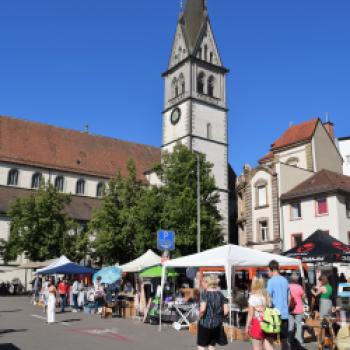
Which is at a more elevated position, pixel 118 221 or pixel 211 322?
pixel 118 221

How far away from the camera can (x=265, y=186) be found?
36.2 meters

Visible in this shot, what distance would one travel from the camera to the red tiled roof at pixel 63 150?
4997 cm

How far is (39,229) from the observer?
37031mm

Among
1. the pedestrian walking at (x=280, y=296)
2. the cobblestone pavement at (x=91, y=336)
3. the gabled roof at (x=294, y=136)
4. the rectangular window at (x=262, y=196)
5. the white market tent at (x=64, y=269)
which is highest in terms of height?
the gabled roof at (x=294, y=136)

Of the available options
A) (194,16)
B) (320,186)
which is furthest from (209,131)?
(320,186)

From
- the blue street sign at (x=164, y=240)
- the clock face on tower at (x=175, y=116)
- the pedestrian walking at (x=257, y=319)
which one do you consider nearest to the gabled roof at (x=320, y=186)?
the blue street sign at (x=164, y=240)

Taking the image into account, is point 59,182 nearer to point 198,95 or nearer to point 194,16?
Answer: point 198,95

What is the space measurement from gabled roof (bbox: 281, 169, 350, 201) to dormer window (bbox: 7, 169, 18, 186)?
29.1 m

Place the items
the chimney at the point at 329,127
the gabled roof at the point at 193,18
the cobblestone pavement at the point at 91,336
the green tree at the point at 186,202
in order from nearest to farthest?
the cobblestone pavement at the point at 91,336 → the green tree at the point at 186,202 → the chimney at the point at 329,127 → the gabled roof at the point at 193,18

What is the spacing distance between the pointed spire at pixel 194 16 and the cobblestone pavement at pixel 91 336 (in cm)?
4417

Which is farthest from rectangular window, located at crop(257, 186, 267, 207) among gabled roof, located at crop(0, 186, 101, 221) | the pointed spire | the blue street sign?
the pointed spire

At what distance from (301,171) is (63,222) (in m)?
20.7

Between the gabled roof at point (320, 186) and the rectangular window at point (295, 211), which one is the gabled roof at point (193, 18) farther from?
the rectangular window at point (295, 211)

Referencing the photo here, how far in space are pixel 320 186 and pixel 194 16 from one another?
32.3 metres
